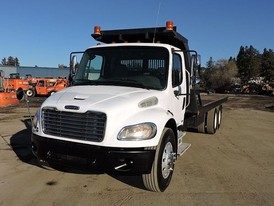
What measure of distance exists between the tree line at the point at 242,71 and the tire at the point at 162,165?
245ft

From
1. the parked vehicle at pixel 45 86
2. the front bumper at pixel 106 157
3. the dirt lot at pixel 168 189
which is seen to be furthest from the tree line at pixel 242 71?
the front bumper at pixel 106 157

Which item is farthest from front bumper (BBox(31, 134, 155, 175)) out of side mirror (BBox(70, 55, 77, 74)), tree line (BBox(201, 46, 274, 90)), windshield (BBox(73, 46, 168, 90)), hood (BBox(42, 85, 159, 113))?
tree line (BBox(201, 46, 274, 90))

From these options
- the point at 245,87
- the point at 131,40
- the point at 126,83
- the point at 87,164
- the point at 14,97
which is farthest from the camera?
the point at 245,87

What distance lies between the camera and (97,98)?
5.03 meters

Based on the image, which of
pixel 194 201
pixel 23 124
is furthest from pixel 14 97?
pixel 194 201

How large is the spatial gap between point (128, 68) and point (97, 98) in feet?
4.13

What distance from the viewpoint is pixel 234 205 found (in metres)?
4.87

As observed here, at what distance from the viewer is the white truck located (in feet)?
15.4

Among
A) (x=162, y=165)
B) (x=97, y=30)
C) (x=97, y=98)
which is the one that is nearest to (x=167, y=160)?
(x=162, y=165)

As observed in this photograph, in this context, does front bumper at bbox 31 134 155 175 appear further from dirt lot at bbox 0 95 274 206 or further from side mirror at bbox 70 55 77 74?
side mirror at bbox 70 55 77 74

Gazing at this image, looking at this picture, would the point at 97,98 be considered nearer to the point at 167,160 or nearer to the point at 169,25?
the point at 167,160

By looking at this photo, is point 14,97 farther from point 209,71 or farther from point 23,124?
Answer: point 209,71

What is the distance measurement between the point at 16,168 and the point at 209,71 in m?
88.0

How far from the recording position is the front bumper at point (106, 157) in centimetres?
464
